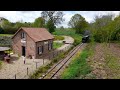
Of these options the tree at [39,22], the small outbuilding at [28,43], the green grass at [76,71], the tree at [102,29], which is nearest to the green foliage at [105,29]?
the tree at [102,29]

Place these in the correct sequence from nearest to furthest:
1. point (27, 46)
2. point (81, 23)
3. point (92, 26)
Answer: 1. point (27, 46)
2. point (81, 23)
3. point (92, 26)

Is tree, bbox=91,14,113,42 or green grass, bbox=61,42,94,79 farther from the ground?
tree, bbox=91,14,113,42

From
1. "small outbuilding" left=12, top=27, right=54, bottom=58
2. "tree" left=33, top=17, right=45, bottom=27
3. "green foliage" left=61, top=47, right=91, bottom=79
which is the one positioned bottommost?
"green foliage" left=61, top=47, right=91, bottom=79

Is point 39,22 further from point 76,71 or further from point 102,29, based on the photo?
point 76,71

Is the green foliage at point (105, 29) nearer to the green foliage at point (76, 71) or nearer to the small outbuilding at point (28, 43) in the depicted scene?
the small outbuilding at point (28, 43)

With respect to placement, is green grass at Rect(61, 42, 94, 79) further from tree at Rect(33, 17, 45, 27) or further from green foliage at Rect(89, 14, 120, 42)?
green foliage at Rect(89, 14, 120, 42)

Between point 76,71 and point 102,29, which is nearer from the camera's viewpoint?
point 76,71

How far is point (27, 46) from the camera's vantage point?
20094mm

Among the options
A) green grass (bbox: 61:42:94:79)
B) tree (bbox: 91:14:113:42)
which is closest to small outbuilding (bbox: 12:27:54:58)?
green grass (bbox: 61:42:94:79)

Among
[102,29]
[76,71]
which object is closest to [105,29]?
[102,29]

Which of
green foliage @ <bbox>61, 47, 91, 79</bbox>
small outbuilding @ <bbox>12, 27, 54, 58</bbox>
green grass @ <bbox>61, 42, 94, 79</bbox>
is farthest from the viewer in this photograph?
small outbuilding @ <bbox>12, 27, 54, 58</bbox>
